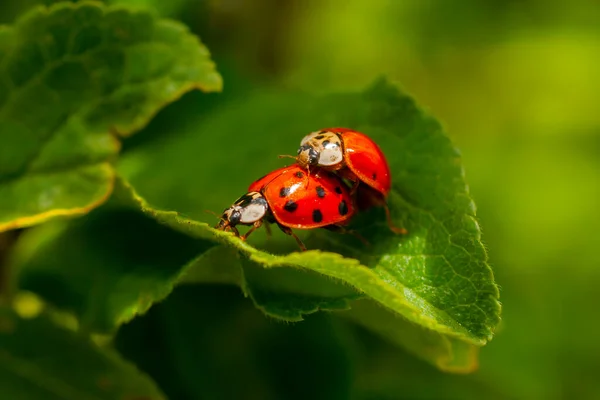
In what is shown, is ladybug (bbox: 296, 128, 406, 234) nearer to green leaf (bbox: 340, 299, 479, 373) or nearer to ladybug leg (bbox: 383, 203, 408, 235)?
ladybug leg (bbox: 383, 203, 408, 235)

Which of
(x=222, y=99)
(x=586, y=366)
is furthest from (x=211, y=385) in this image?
(x=586, y=366)

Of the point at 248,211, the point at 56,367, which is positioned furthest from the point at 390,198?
the point at 56,367

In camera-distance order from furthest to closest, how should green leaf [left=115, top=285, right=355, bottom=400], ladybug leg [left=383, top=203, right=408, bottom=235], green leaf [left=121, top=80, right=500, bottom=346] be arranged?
green leaf [left=115, top=285, right=355, bottom=400] < ladybug leg [left=383, top=203, right=408, bottom=235] < green leaf [left=121, top=80, right=500, bottom=346]

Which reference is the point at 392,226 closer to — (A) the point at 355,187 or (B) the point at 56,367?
(A) the point at 355,187

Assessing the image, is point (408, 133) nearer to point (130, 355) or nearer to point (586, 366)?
point (130, 355)

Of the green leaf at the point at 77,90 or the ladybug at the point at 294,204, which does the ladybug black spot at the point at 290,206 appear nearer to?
the ladybug at the point at 294,204

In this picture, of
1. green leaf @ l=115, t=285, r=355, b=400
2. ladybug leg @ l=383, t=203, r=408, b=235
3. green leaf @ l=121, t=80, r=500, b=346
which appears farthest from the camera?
green leaf @ l=115, t=285, r=355, b=400

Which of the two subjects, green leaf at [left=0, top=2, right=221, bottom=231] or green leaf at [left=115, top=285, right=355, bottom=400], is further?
green leaf at [left=115, top=285, right=355, bottom=400]

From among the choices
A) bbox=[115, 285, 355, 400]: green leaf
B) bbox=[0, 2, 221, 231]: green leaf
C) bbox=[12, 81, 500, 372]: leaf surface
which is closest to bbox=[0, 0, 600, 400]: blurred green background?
bbox=[115, 285, 355, 400]: green leaf
